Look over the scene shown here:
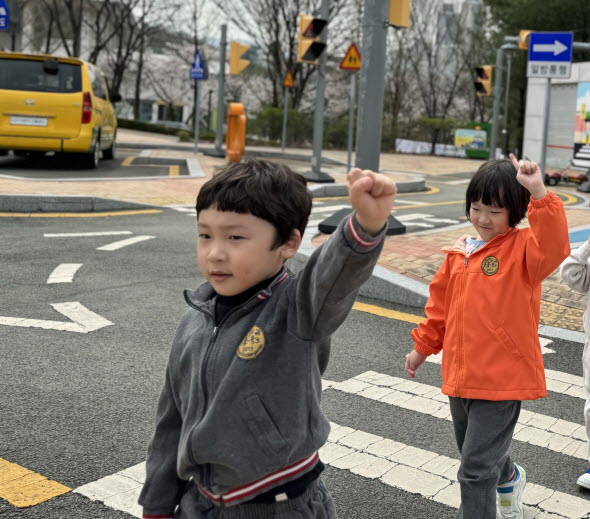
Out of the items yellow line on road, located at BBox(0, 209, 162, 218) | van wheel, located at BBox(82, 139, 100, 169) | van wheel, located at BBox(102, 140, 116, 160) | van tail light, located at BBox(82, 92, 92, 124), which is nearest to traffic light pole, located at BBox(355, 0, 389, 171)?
yellow line on road, located at BBox(0, 209, 162, 218)

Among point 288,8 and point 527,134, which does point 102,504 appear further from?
point 288,8

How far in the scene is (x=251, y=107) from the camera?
54.5 metres

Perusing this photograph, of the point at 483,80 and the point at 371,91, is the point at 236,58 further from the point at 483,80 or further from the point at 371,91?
the point at 371,91

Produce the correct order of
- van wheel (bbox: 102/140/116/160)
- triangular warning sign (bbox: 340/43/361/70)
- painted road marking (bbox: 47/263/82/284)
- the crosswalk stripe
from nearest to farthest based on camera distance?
the crosswalk stripe, painted road marking (bbox: 47/263/82/284), triangular warning sign (bbox: 340/43/361/70), van wheel (bbox: 102/140/116/160)

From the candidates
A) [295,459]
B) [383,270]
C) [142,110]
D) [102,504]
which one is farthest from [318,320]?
[142,110]

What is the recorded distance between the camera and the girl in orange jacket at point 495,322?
2.67 metres

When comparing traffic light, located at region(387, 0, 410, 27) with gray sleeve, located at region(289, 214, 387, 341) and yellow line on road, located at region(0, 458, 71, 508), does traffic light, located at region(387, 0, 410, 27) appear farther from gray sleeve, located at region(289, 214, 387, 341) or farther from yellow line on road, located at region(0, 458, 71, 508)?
gray sleeve, located at region(289, 214, 387, 341)

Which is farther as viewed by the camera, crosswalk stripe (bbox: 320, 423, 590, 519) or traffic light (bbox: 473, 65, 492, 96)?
traffic light (bbox: 473, 65, 492, 96)

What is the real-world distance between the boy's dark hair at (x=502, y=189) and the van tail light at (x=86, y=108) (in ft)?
39.7

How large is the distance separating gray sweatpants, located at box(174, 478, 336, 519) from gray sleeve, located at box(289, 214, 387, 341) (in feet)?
1.27

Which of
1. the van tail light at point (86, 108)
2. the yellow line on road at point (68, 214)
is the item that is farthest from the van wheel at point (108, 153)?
the yellow line on road at point (68, 214)

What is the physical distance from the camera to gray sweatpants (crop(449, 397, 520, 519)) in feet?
8.73

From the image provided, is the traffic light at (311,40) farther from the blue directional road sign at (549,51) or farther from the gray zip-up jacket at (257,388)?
the gray zip-up jacket at (257,388)

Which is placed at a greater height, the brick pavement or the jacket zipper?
the jacket zipper
